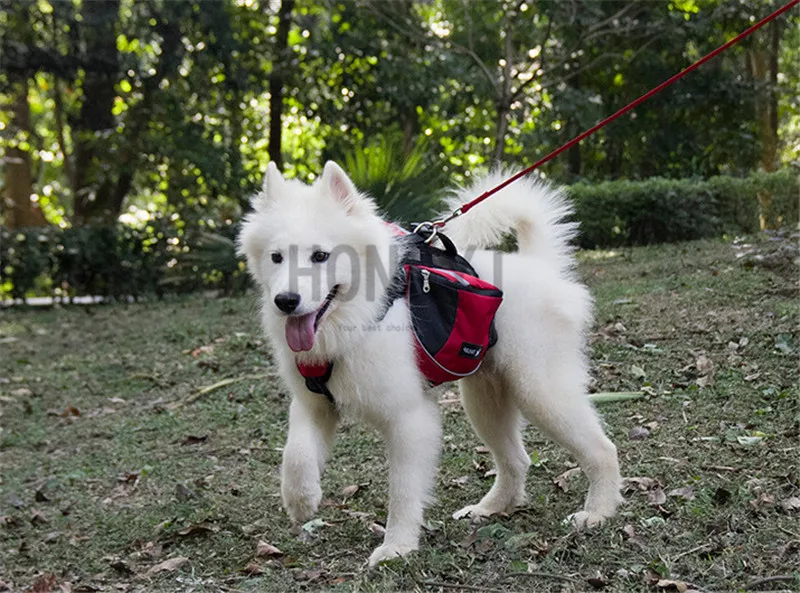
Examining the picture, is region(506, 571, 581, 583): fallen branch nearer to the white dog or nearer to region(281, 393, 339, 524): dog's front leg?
the white dog

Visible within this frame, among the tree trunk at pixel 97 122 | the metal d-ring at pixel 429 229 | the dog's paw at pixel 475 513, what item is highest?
the tree trunk at pixel 97 122

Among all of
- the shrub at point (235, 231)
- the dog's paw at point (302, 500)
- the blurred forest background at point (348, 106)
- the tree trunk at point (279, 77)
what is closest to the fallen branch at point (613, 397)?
the dog's paw at point (302, 500)

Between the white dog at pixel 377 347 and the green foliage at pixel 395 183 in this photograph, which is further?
the green foliage at pixel 395 183

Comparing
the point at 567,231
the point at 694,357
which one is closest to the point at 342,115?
the point at 694,357

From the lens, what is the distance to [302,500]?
11.4 ft

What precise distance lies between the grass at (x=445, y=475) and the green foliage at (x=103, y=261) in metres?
4.97

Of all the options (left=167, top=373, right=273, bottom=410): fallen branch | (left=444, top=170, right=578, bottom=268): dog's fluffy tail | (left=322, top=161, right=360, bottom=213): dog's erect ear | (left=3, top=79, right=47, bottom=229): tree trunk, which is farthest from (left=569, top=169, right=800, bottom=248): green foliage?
(left=3, top=79, right=47, bottom=229): tree trunk

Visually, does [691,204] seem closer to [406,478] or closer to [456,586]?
[406,478]

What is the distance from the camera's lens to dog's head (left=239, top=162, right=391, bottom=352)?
3.38 m

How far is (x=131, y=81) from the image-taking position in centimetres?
1468

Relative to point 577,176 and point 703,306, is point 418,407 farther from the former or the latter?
point 577,176

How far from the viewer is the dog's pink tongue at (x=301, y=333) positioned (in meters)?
3.37

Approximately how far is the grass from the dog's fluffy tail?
121cm

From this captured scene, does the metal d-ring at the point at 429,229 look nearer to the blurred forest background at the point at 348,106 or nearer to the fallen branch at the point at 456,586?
the fallen branch at the point at 456,586
